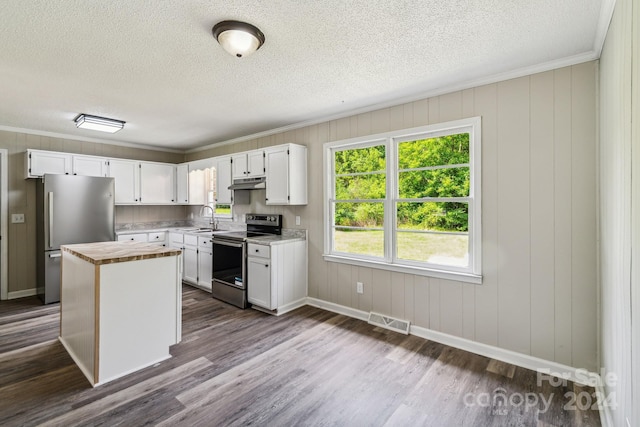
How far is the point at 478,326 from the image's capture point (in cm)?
272

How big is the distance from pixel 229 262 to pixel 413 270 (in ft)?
8.05

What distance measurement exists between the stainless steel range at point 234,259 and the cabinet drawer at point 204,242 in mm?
237

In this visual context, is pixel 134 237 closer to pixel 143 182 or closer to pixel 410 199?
pixel 143 182

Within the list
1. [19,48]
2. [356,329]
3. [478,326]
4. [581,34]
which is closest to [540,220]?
[478,326]

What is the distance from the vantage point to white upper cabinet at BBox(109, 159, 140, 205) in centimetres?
500

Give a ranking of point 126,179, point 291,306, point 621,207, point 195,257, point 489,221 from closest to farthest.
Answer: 1. point 621,207
2. point 489,221
3. point 291,306
4. point 195,257
5. point 126,179

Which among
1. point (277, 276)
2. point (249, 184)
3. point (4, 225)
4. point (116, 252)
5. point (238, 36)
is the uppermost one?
point (238, 36)

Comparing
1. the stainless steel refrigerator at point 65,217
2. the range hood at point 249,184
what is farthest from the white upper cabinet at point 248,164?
the stainless steel refrigerator at point 65,217

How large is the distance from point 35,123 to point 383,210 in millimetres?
4831

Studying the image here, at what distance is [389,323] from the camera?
326 centimetres

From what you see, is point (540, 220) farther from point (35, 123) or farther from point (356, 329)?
point (35, 123)

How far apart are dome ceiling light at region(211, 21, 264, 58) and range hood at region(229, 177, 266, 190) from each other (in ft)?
7.53

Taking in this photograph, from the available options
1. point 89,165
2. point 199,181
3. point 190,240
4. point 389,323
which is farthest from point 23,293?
point 389,323

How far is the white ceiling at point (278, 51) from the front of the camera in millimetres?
1761
